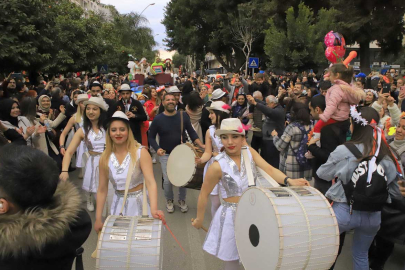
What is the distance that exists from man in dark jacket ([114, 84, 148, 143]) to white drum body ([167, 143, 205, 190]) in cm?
231

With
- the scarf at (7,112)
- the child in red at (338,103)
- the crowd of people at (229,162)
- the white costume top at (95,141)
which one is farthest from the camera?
the scarf at (7,112)

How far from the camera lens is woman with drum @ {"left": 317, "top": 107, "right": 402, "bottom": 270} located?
3.20 m

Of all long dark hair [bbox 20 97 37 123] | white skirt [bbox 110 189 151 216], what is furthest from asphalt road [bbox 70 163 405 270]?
long dark hair [bbox 20 97 37 123]

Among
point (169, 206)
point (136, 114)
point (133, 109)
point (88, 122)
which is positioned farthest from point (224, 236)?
point (133, 109)

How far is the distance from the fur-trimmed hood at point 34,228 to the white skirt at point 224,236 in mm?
1554

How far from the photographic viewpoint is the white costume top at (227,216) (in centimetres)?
318

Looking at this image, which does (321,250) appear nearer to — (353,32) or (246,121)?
(246,121)

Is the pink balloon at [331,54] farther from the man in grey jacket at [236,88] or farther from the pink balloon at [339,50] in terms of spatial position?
the man in grey jacket at [236,88]

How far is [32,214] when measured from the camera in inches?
72.6

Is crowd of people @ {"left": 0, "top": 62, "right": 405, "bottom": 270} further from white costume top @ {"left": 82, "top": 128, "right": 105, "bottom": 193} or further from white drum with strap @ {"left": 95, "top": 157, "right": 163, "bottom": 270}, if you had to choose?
white drum with strap @ {"left": 95, "top": 157, "right": 163, "bottom": 270}

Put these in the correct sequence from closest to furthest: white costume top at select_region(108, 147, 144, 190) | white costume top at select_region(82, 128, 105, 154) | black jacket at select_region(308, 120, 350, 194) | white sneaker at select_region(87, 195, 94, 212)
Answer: white costume top at select_region(108, 147, 144, 190) → black jacket at select_region(308, 120, 350, 194) → white costume top at select_region(82, 128, 105, 154) → white sneaker at select_region(87, 195, 94, 212)

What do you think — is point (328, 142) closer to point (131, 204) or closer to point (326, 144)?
point (326, 144)

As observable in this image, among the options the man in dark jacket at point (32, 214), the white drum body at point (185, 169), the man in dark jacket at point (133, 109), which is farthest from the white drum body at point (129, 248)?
the man in dark jacket at point (133, 109)

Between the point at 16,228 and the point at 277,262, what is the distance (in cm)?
162
